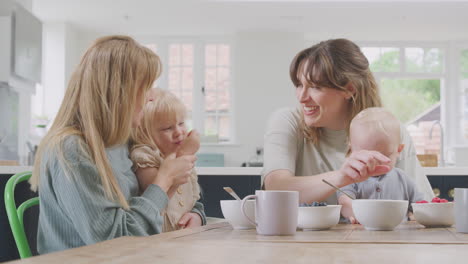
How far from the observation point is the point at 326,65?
1771 mm

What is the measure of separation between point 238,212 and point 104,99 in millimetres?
437

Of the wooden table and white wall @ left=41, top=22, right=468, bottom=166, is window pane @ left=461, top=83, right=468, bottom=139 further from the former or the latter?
the wooden table

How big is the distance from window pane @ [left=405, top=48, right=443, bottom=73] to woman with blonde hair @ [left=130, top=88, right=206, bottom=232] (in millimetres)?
6922

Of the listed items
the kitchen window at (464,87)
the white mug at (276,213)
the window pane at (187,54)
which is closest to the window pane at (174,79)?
the window pane at (187,54)

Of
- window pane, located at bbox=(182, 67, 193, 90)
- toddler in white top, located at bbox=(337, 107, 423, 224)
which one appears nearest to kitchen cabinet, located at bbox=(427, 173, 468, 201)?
toddler in white top, located at bbox=(337, 107, 423, 224)

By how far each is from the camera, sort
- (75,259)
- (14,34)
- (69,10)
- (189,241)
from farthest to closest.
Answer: (69,10)
(14,34)
(189,241)
(75,259)

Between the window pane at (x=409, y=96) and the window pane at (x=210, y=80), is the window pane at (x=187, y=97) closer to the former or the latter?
the window pane at (x=210, y=80)

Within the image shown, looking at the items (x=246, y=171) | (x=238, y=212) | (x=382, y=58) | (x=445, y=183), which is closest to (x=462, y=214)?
(x=238, y=212)

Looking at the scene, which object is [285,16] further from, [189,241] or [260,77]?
[189,241]

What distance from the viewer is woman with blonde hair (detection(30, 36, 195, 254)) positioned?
4.16 ft

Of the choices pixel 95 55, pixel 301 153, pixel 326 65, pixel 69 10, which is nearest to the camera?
pixel 95 55

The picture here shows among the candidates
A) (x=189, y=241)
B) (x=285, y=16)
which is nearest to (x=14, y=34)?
(x=285, y=16)

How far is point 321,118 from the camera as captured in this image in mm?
1810

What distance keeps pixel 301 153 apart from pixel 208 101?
6.15 meters
